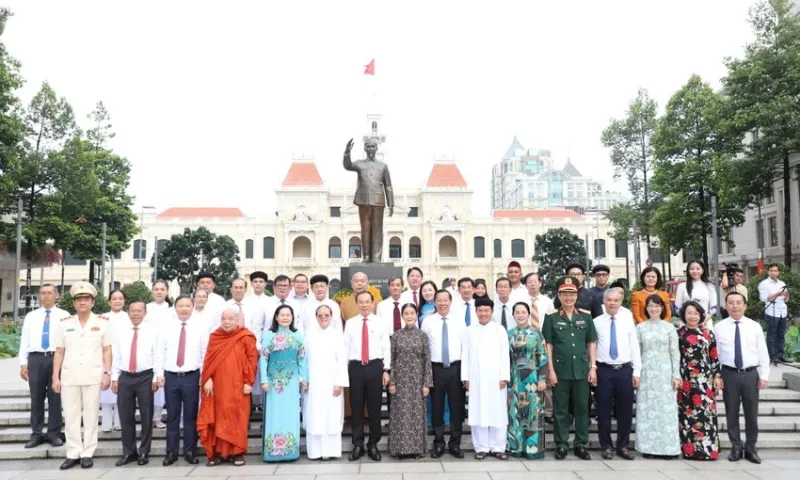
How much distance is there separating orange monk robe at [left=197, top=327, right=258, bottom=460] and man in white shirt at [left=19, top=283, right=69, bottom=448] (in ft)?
5.79

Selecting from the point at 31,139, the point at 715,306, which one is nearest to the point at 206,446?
the point at 715,306

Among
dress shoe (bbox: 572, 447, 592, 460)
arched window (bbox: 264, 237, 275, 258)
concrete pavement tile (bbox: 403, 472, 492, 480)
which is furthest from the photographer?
arched window (bbox: 264, 237, 275, 258)

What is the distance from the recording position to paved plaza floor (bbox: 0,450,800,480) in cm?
522

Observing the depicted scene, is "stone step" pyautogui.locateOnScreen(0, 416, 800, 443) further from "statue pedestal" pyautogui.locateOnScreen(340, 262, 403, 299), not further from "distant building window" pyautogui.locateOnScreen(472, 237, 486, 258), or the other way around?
"distant building window" pyautogui.locateOnScreen(472, 237, 486, 258)

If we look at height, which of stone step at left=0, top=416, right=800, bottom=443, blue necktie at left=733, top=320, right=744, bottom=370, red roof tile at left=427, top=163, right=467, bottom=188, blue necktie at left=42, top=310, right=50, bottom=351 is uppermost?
red roof tile at left=427, top=163, right=467, bottom=188

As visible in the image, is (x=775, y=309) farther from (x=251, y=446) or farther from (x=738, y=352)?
(x=251, y=446)

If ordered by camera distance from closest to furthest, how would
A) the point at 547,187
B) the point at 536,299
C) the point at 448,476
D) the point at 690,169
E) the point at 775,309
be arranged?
1. the point at 448,476
2. the point at 536,299
3. the point at 775,309
4. the point at 690,169
5. the point at 547,187

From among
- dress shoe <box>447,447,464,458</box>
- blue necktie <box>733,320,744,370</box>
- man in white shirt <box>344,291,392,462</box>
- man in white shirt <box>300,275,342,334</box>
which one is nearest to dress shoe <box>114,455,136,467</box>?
man in white shirt <box>300,275,342,334</box>

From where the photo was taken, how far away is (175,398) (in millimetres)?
5688

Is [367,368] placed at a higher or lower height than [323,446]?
higher

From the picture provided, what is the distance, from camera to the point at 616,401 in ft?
19.2

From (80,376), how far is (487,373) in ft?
13.0

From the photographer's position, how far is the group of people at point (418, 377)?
5672 millimetres

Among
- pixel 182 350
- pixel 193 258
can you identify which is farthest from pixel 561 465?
pixel 193 258
